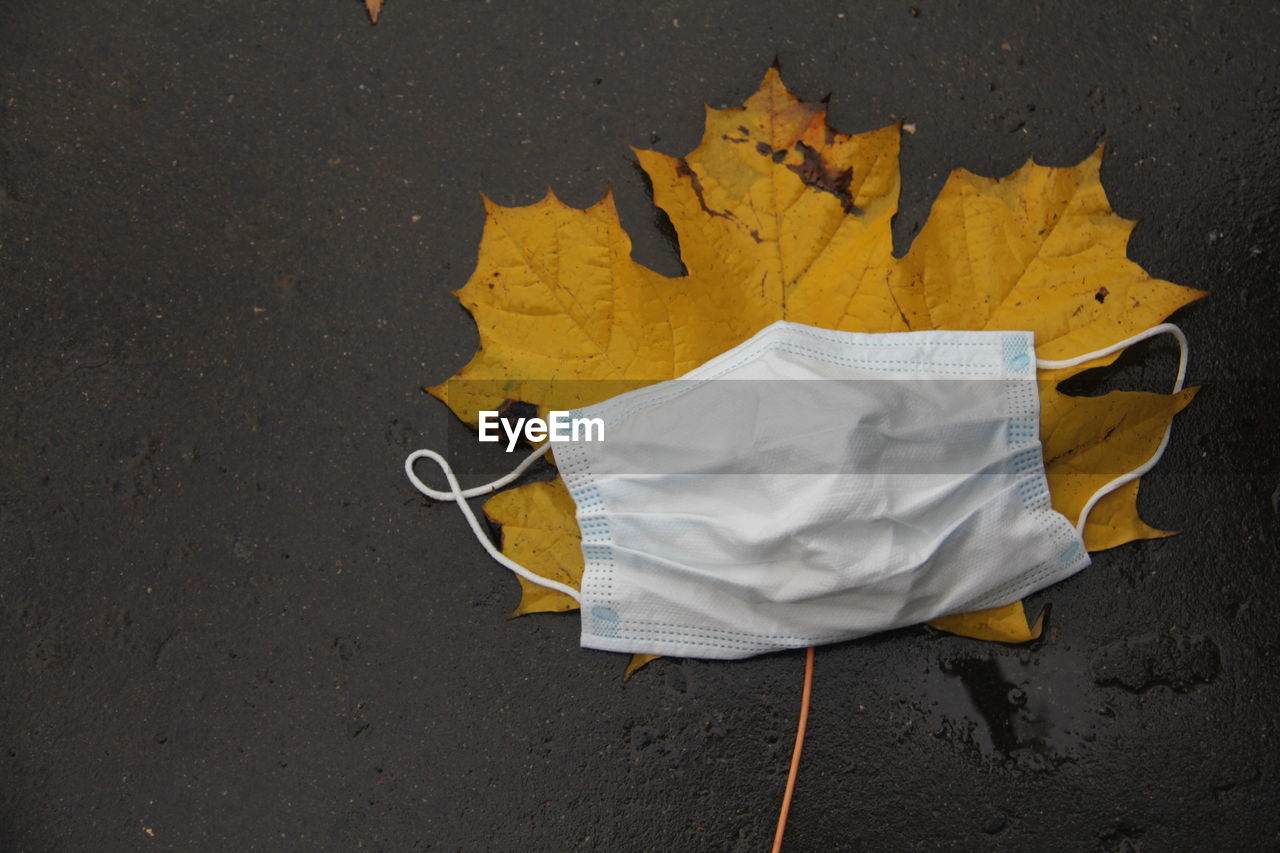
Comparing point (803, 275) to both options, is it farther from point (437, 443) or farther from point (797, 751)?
point (797, 751)

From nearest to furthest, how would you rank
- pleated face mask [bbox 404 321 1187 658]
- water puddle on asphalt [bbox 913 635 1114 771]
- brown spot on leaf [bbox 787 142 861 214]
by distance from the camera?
pleated face mask [bbox 404 321 1187 658] → brown spot on leaf [bbox 787 142 861 214] → water puddle on asphalt [bbox 913 635 1114 771]

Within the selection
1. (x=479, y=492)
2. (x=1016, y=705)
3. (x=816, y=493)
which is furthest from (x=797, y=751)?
(x=479, y=492)

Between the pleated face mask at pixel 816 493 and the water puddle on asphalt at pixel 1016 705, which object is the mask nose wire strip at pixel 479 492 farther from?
the water puddle on asphalt at pixel 1016 705

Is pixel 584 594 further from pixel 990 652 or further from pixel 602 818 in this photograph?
pixel 990 652

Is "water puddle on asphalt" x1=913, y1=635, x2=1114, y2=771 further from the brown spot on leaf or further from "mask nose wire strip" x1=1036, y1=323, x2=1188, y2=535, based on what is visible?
the brown spot on leaf

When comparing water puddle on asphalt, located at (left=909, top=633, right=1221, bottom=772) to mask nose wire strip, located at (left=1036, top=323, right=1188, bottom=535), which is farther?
water puddle on asphalt, located at (left=909, top=633, right=1221, bottom=772)

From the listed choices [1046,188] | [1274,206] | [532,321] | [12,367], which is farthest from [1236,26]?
[12,367]

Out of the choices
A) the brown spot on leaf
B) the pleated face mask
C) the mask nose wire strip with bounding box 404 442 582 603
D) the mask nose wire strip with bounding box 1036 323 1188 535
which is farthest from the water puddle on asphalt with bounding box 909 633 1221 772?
the brown spot on leaf
